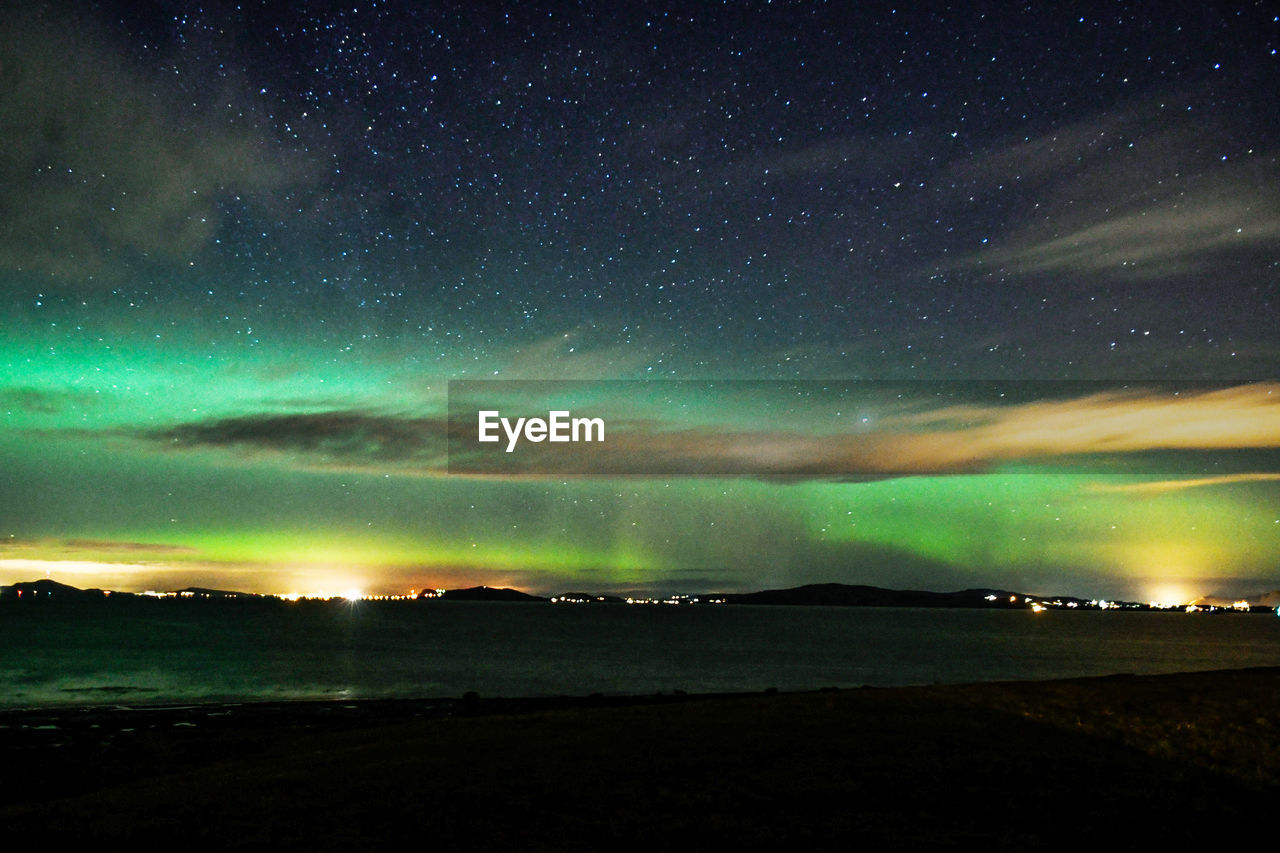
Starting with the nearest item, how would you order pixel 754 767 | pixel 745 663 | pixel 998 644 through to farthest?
pixel 754 767
pixel 745 663
pixel 998 644

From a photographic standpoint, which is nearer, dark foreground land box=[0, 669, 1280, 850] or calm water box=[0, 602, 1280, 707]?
dark foreground land box=[0, 669, 1280, 850]

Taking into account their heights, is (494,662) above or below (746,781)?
below

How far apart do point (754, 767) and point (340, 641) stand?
339 ft

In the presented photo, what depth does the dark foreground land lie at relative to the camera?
10.7m

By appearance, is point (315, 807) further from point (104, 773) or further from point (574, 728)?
point (104, 773)

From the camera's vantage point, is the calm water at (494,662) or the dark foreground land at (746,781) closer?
the dark foreground land at (746,781)

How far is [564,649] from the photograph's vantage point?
94.9m

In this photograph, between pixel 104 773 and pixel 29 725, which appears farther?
pixel 29 725

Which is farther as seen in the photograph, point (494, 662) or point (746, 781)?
point (494, 662)


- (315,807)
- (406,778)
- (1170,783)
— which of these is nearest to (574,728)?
(406,778)

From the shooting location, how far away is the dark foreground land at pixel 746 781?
10703 millimetres

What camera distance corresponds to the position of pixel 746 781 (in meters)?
13.1

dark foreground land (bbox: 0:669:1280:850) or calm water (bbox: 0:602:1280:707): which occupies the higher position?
dark foreground land (bbox: 0:669:1280:850)

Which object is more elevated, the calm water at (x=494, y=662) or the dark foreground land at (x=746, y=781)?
the dark foreground land at (x=746, y=781)
